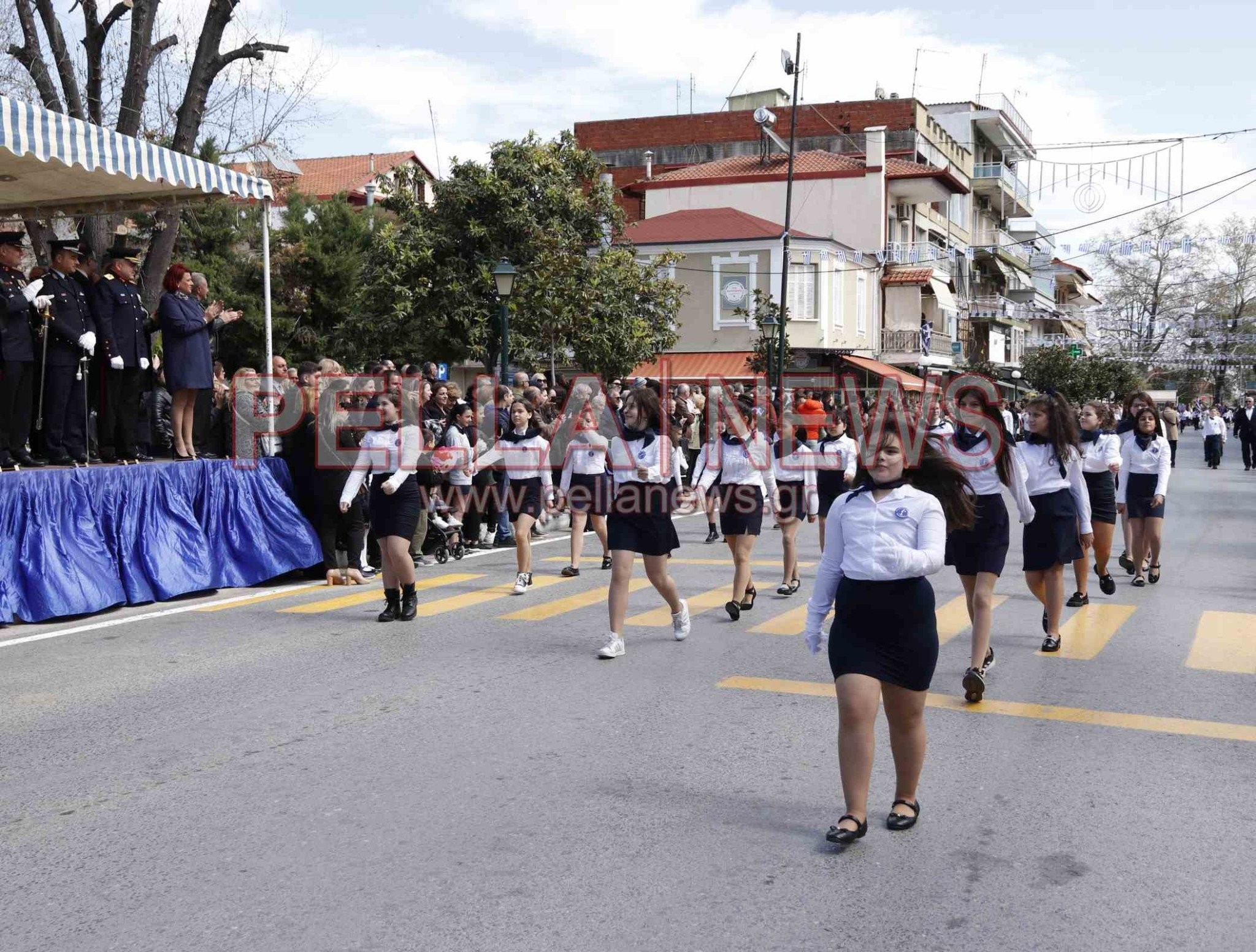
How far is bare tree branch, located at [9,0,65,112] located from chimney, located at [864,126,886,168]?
35620mm

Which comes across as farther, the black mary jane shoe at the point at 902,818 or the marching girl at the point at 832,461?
the marching girl at the point at 832,461

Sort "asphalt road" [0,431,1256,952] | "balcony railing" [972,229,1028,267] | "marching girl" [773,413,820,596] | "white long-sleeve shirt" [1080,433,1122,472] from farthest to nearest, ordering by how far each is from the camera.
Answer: "balcony railing" [972,229,1028,267], "white long-sleeve shirt" [1080,433,1122,472], "marching girl" [773,413,820,596], "asphalt road" [0,431,1256,952]

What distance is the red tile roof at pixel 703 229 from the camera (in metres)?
44.7

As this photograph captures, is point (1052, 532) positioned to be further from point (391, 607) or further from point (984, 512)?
point (391, 607)

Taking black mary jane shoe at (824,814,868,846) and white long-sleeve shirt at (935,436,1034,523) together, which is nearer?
black mary jane shoe at (824,814,868,846)

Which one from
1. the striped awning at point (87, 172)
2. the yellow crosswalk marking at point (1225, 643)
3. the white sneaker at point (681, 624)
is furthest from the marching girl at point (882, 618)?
the striped awning at point (87, 172)

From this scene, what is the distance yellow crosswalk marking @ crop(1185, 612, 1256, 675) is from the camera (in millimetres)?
8320

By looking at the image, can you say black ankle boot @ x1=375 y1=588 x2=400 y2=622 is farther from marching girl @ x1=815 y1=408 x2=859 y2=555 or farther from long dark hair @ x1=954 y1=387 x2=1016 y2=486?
long dark hair @ x1=954 y1=387 x2=1016 y2=486

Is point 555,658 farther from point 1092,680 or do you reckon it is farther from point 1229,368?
point 1229,368

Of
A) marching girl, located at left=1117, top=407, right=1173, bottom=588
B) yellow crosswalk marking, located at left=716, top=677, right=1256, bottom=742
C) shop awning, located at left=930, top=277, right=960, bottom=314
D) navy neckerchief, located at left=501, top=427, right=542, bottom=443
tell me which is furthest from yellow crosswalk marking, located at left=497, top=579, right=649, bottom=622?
shop awning, located at left=930, top=277, right=960, bottom=314

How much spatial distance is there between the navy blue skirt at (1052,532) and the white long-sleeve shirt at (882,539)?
387cm

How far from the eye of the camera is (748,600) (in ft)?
34.4

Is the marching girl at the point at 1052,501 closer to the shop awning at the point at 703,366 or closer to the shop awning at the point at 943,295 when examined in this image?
the shop awning at the point at 703,366

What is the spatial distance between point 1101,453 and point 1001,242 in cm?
7098
